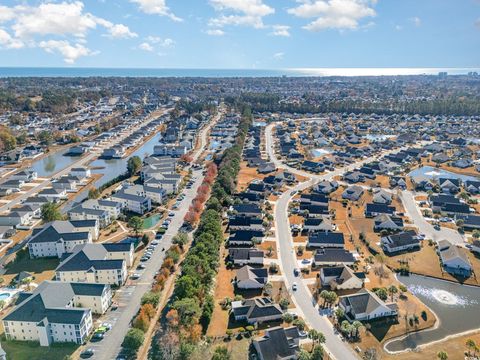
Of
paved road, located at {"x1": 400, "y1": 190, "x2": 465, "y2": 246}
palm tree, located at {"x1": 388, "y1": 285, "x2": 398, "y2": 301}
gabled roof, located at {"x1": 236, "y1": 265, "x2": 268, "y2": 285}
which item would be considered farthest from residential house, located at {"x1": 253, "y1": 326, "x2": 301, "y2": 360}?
paved road, located at {"x1": 400, "y1": 190, "x2": 465, "y2": 246}

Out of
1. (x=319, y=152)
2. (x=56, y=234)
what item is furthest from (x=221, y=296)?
(x=319, y=152)

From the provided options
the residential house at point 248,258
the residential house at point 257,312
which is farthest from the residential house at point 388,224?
the residential house at point 257,312

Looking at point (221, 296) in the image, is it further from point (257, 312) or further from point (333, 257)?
point (333, 257)

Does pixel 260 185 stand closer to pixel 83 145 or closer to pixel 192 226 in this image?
pixel 192 226

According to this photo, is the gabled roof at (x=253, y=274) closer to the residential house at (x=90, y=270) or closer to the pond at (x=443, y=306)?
the residential house at (x=90, y=270)

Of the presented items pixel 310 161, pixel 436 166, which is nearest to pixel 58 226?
pixel 310 161

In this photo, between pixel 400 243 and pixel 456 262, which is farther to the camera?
pixel 400 243
